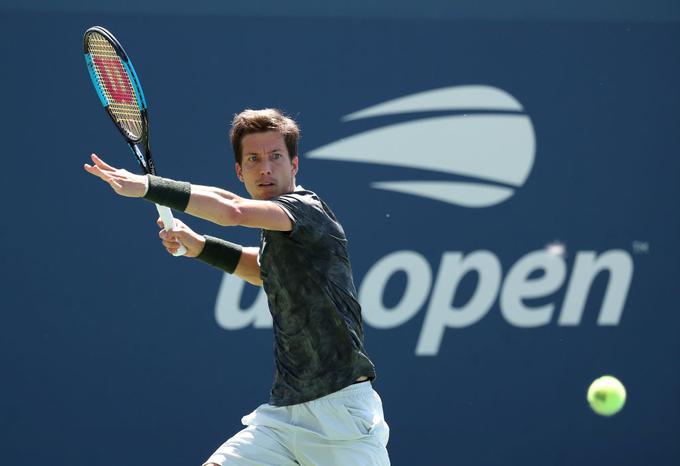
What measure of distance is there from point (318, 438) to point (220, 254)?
0.82m

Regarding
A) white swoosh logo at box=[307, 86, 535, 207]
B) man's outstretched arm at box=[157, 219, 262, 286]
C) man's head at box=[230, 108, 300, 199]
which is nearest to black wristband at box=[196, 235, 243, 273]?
man's outstretched arm at box=[157, 219, 262, 286]

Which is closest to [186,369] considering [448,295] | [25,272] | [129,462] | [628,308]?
[129,462]

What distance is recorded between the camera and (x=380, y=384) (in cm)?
589

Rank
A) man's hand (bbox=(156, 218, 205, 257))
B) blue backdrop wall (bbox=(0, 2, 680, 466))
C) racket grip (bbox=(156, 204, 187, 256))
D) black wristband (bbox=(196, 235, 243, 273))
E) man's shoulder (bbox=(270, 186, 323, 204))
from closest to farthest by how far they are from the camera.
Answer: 1. man's shoulder (bbox=(270, 186, 323, 204))
2. racket grip (bbox=(156, 204, 187, 256))
3. man's hand (bbox=(156, 218, 205, 257))
4. black wristband (bbox=(196, 235, 243, 273))
5. blue backdrop wall (bbox=(0, 2, 680, 466))

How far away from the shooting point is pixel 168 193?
11.3 ft

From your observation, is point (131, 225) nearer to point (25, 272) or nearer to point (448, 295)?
point (25, 272)

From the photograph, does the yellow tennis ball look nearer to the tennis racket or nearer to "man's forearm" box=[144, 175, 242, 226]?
the tennis racket

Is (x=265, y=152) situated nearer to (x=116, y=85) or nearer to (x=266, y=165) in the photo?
(x=266, y=165)

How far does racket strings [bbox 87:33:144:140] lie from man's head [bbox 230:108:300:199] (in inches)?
15.4

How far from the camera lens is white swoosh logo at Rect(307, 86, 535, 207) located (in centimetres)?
589

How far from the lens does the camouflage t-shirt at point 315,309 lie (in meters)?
3.79

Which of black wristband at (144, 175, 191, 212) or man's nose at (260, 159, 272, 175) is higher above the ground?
man's nose at (260, 159, 272, 175)

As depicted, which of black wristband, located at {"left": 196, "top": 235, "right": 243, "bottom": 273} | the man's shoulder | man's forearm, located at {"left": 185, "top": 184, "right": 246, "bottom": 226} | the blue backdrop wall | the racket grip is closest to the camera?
man's forearm, located at {"left": 185, "top": 184, "right": 246, "bottom": 226}

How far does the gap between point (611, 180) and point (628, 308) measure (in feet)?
2.11
